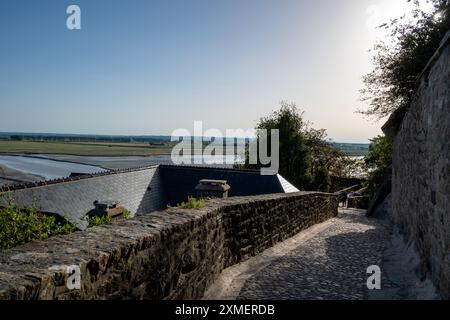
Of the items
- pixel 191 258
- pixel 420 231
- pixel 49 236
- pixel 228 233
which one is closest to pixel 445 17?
pixel 420 231

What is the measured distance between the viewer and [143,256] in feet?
10.6

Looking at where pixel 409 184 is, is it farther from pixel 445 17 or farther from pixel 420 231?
pixel 445 17

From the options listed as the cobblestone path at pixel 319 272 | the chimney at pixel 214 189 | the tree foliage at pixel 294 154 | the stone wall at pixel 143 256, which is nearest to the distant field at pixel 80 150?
the tree foliage at pixel 294 154

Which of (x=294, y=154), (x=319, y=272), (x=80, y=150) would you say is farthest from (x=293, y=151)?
(x=80, y=150)

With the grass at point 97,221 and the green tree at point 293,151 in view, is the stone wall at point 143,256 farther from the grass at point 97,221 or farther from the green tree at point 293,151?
the green tree at point 293,151

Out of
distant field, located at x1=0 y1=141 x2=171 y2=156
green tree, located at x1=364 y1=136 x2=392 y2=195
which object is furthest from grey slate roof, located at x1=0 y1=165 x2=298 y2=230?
distant field, located at x1=0 y1=141 x2=171 y2=156

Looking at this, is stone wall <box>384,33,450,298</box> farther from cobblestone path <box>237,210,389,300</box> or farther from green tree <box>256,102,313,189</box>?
green tree <box>256,102,313,189</box>

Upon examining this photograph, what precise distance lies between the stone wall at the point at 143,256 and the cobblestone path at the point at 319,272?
63 centimetres

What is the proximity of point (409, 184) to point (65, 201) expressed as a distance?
40.0 feet

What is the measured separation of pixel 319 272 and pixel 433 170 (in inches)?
92.1

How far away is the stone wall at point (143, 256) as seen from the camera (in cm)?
233

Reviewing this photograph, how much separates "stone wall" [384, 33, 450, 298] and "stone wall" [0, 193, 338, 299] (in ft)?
8.83

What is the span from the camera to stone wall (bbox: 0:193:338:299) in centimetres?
233
